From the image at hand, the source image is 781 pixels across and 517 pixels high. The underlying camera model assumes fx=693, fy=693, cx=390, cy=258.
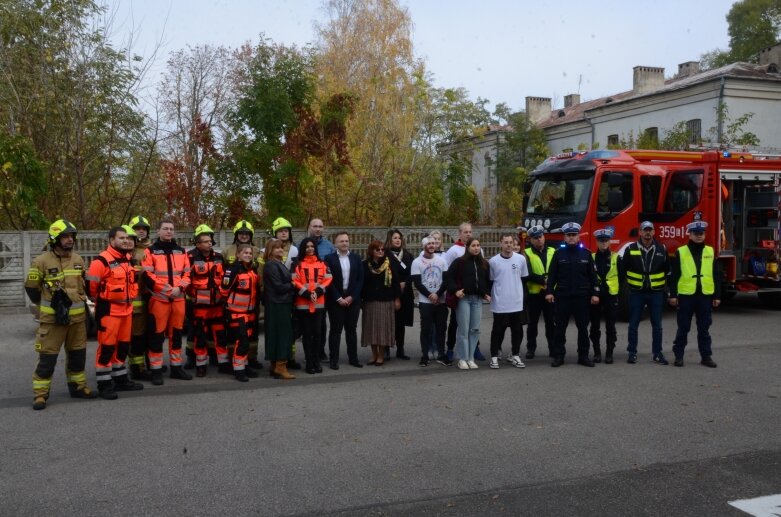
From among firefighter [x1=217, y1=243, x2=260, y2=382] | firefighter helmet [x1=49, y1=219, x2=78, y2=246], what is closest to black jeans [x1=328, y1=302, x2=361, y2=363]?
firefighter [x1=217, y1=243, x2=260, y2=382]

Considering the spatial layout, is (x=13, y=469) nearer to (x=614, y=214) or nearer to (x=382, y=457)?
(x=382, y=457)

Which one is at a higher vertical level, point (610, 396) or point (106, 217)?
point (106, 217)

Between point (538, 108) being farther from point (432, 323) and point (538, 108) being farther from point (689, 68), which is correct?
point (432, 323)

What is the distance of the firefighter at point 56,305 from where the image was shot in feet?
22.0

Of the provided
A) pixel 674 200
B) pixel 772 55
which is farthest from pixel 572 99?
pixel 674 200

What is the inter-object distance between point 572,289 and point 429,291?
1.86 metres

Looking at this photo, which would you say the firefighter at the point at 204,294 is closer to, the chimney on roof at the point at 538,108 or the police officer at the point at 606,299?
the police officer at the point at 606,299

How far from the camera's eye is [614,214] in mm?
12508

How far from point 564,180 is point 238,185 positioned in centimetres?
850

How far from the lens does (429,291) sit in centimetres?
874

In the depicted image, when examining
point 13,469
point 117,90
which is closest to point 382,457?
point 13,469

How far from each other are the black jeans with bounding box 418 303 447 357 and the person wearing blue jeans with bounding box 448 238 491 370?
251 mm

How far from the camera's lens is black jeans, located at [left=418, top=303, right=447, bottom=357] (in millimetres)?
8781

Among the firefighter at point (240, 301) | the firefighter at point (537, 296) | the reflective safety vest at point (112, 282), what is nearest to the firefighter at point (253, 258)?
the firefighter at point (240, 301)
